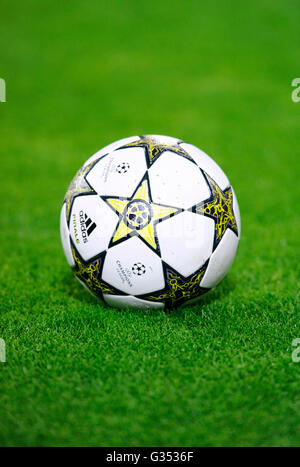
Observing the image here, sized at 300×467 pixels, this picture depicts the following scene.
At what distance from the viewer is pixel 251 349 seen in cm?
346

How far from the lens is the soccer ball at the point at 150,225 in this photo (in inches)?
138

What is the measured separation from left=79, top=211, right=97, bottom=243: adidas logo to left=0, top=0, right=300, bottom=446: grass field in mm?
672

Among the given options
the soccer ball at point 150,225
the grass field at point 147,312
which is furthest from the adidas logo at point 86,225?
the grass field at point 147,312

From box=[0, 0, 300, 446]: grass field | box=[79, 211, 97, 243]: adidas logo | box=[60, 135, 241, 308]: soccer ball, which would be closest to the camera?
box=[0, 0, 300, 446]: grass field

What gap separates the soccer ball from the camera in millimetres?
3506

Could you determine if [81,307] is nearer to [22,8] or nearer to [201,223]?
[201,223]

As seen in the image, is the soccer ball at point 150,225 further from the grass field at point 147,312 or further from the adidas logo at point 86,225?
the grass field at point 147,312

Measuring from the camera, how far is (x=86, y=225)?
366 cm

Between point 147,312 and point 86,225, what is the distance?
0.84 m

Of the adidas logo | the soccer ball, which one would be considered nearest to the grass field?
the soccer ball

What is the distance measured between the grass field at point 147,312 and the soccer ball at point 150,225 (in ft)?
1.05

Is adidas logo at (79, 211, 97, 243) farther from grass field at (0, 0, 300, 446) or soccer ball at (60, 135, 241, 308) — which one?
grass field at (0, 0, 300, 446)

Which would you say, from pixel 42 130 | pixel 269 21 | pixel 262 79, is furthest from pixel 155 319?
pixel 269 21

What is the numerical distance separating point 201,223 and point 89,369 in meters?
1.30
